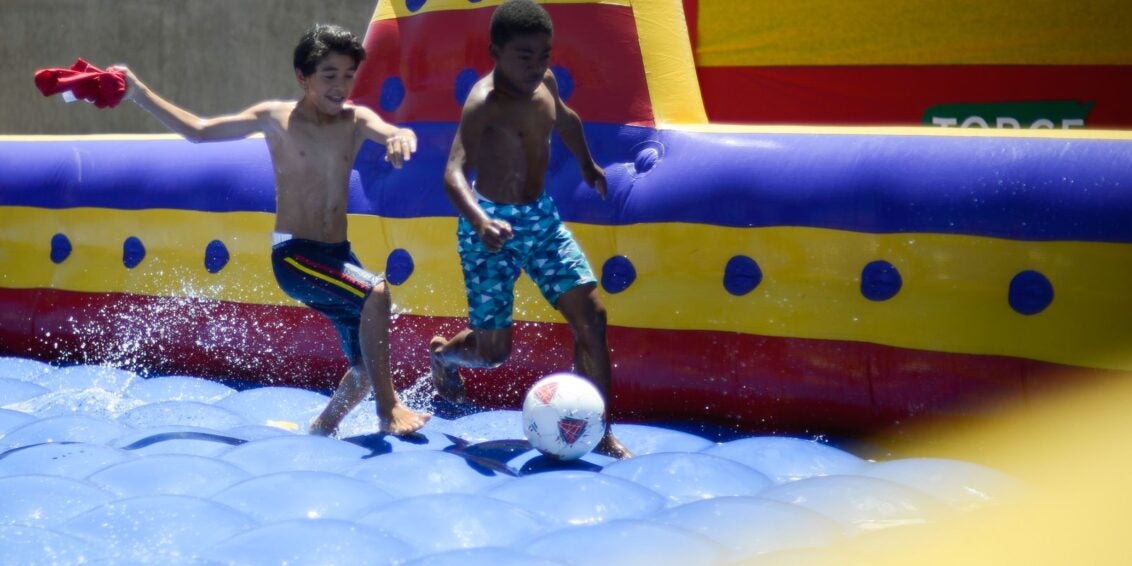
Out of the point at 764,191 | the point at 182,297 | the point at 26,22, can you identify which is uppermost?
the point at 26,22

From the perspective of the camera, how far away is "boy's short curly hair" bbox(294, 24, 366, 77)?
374 cm

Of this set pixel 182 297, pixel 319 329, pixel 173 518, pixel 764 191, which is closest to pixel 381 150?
pixel 319 329

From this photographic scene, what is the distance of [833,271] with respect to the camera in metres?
3.88

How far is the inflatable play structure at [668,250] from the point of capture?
363cm

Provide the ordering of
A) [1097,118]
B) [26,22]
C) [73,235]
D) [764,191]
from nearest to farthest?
1. [764,191]
2. [73,235]
3. [1097,118]
4. [26,22]

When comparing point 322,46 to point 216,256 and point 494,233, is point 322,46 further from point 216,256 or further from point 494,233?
point 216,256

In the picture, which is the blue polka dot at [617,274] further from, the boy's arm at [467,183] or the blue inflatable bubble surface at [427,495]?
the boy's arm at [467,183]

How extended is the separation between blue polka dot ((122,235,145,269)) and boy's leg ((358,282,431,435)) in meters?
1.75

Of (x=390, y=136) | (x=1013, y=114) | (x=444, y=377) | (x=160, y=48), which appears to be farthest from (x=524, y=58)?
(x=160, y=48)

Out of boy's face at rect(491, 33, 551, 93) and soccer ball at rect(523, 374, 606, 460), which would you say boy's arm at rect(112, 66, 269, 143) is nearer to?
boy's face at rect(491, 33, 551, 93)

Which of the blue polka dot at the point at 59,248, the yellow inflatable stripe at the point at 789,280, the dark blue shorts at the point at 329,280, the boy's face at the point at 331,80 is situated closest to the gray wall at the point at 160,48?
the blue polka dot at the point at 59,248

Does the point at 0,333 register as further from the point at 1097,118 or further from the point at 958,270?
the point at 1097,118

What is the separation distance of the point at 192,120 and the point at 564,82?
4.19ft

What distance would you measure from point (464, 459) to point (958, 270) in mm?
1578
